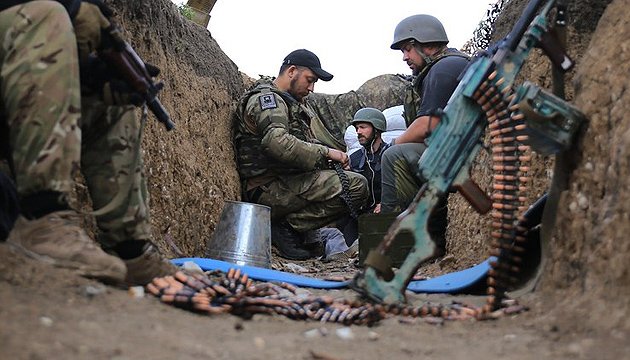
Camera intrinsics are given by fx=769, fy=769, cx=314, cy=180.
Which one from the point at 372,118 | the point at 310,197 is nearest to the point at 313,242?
the point at 310,197

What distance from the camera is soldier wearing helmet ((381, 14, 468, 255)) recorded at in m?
5.91

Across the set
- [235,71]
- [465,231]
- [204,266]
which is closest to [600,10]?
[465,231]

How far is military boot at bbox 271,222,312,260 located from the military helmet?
243 centimetres

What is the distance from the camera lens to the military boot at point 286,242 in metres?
8.08

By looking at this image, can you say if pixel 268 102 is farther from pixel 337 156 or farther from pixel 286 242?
pixel 286 242

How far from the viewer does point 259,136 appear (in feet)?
26.3

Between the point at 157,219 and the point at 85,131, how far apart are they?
97.6 inches

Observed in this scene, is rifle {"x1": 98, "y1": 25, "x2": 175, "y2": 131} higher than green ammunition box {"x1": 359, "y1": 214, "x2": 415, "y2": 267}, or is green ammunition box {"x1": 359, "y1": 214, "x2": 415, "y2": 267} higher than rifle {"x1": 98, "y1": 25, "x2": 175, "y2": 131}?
rifle {"x1": 98, "y1": 25, "x2": 175, "y2": 131}

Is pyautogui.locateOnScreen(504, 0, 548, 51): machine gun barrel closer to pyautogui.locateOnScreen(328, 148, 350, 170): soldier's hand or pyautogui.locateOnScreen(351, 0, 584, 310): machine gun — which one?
pyautogui.locateOnScreen(351, 0, 584, 310): machine gun

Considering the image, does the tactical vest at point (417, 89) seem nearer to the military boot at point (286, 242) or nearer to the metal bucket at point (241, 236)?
the metal bucket at point (241, 236)

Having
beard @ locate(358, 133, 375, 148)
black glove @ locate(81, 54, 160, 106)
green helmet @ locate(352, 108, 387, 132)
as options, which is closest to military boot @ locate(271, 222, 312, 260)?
beard @ locate(358, 133, 375, 148)

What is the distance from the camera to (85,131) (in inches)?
131

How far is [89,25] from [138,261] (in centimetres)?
103

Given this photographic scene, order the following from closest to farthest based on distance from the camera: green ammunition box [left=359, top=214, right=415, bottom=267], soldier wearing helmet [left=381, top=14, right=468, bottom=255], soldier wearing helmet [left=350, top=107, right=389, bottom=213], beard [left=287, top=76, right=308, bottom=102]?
soldier wearing helmet [left=381, top=14, right=468, bottom=255] < green ammunition box [left=359, top=214, right=415, bottom=267] < beard [left=287, top=76, right=308, bottom=102] < soldier wearing helmet [left=350, top=107, right=389, bottom=213]
